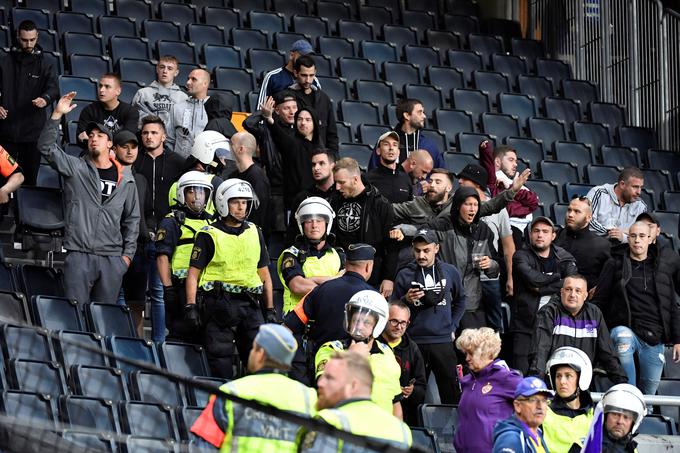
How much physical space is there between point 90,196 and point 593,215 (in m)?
4.50

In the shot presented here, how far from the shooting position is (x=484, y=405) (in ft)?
28.4

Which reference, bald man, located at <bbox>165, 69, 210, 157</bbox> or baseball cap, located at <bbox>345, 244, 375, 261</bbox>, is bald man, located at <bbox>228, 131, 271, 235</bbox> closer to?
bald man, located at <bbox>165, 69, 210, 157</bbox>

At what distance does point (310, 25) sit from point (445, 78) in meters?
1.70

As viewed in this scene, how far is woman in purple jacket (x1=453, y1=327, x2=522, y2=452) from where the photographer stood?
8.59 meters

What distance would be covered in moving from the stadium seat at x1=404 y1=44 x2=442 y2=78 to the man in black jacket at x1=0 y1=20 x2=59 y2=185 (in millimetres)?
5139

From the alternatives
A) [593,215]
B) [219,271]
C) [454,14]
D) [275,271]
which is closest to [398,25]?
[454,14]

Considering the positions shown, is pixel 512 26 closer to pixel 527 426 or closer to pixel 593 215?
pixel 593 215

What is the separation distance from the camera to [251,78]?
14.2 m

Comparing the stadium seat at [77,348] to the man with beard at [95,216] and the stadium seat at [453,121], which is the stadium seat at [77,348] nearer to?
the man with beard at [95,216]

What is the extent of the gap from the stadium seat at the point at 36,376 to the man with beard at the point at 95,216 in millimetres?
1158

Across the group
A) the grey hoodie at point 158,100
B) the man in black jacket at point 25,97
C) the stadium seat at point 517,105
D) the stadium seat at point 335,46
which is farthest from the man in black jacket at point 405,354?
the stadium seat at point 335,46

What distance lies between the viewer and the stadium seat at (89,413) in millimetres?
8250

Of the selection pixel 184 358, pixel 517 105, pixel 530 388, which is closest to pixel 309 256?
pixel 184 358

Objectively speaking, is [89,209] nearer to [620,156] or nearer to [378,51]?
[378,51]
